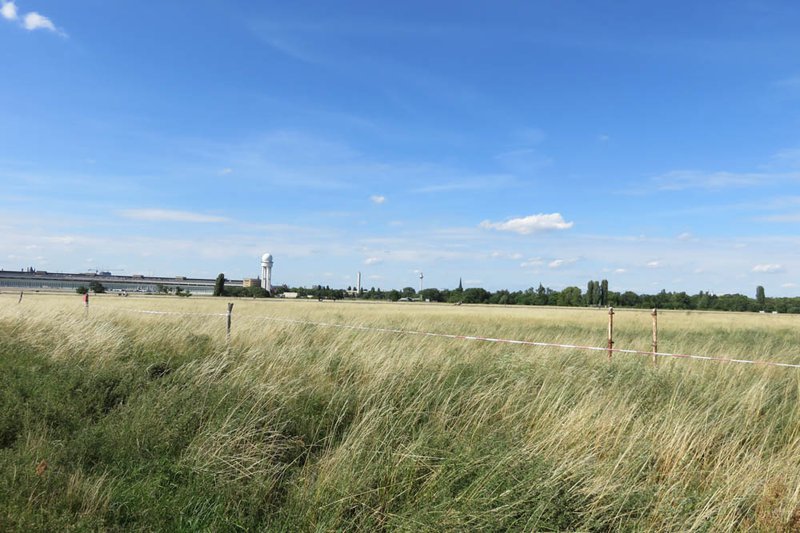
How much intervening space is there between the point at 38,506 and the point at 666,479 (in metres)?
5.04

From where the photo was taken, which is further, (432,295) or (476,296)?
(432,295)

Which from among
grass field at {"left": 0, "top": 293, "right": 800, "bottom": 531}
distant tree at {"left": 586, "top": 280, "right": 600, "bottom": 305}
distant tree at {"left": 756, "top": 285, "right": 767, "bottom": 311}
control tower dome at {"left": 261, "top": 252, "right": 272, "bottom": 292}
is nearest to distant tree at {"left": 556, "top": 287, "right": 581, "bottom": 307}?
distant tree at {"left": 586, "top": 280, "right": 600, "bottom": 305}

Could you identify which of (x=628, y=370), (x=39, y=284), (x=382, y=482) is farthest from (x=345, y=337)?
(x=39, y=284)

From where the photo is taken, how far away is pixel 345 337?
11984mm

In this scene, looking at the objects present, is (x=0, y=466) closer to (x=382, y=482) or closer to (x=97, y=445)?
(x=97, y=445)

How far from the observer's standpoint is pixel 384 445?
4926 millimetres

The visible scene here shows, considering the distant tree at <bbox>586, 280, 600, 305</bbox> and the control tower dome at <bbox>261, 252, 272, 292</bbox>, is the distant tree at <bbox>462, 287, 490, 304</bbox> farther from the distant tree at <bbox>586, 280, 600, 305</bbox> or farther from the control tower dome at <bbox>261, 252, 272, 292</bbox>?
the control tower dome at <bbox>261, 252, 272, 292</bbox>

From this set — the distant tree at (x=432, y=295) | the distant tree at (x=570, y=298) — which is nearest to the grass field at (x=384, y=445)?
the distant tree at (x=570, y=298)

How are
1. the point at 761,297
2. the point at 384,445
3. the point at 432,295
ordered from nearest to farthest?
the point at 384,445, the point at 761,297, the point at 432,295

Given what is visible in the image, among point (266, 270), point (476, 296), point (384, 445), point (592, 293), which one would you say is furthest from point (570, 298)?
point (384, 445)

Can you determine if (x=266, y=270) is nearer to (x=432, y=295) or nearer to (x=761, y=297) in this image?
(x=432, y=295)

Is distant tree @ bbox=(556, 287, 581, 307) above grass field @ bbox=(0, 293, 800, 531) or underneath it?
above

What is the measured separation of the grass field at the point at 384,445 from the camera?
3826 millimetres

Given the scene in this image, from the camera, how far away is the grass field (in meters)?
3.83
